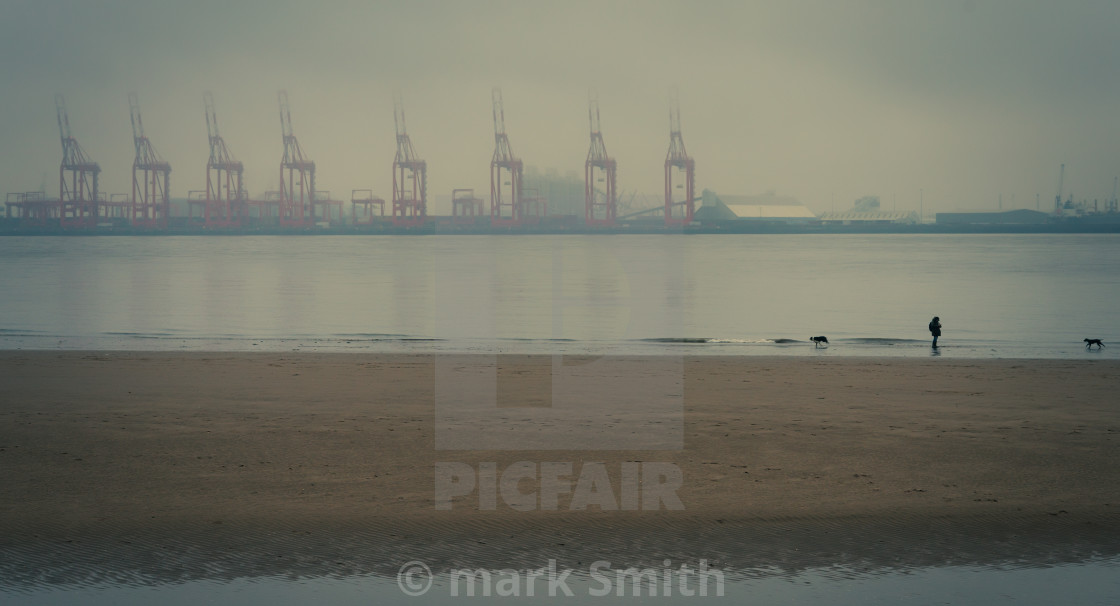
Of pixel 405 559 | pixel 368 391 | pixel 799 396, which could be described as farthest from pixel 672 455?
pixel 368 391

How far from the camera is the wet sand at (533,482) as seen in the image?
379cm

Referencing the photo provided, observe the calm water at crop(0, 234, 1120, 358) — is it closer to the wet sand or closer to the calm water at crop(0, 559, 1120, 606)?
the wet sand

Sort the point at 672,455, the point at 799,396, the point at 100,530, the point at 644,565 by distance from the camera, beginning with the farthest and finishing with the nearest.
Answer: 1. the point at 799,396
2. the point at 672,455
3. the point at 100,530
4. the point at 644,565

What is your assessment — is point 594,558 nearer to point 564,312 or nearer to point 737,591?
point 737,591

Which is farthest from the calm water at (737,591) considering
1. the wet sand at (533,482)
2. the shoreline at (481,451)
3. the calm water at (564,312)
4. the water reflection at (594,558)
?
the calm water at (564,312)

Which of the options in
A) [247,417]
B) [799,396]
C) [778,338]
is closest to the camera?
[247,417]

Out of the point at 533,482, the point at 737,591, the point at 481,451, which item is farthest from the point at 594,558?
the point at 481,451

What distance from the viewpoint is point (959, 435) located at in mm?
5801

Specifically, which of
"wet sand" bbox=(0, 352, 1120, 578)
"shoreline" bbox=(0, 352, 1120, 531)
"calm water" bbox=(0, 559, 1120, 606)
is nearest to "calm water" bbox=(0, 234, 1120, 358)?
"shoreline" bbox=(0, 352, 1120, 531)

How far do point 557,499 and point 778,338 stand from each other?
10.8 metres

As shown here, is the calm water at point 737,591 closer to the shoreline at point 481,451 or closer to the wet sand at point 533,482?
the wet sand at point 533,482

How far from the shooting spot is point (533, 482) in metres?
4.62

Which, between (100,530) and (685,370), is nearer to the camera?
(100,530)

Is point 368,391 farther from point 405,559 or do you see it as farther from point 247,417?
point 405,559
